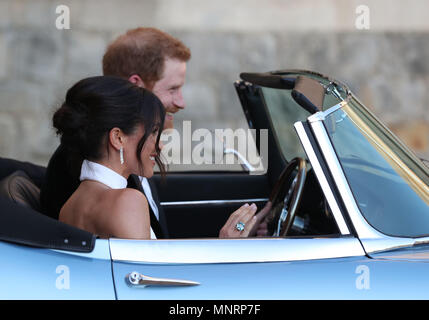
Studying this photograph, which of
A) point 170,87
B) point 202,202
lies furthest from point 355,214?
point 202,202

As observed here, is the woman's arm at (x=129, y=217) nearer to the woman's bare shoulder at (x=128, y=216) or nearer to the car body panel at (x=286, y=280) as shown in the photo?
the woman's bare shoulder at (x=128, y=216)

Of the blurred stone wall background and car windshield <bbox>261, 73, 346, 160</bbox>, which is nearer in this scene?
car windshield <bbox>261, 73, 346, 160</bbox>

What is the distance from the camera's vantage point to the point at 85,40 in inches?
282

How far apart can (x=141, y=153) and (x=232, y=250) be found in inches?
19.2

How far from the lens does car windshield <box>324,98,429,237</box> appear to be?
2150 millimetres

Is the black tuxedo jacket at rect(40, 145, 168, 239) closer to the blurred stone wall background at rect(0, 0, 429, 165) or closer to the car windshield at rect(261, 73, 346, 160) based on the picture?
the car windshield at rect(261, 73, 346, 160)

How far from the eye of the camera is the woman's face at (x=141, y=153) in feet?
7.59

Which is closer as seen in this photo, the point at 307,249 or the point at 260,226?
the point at 307,249

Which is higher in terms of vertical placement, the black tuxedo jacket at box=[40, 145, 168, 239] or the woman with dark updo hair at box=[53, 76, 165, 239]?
the woman with dark updo hair at box=[53, 76, 165, 239]

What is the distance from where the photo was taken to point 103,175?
90.0 inches

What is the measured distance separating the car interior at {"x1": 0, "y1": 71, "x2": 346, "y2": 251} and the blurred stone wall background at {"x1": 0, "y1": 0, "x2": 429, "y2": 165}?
345cm

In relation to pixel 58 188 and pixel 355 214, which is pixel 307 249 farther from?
pixel 58 188

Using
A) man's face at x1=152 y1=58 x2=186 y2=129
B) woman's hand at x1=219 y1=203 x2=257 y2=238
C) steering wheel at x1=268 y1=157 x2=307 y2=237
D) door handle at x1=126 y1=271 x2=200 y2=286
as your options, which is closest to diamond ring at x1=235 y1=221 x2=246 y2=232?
woman's hand at x1=219 y1=203 x2=257 y2=238

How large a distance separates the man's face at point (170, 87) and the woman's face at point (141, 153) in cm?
87
